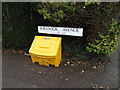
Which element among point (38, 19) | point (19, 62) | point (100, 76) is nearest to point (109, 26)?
point (100, 76)

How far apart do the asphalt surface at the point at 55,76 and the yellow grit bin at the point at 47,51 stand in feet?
0.68

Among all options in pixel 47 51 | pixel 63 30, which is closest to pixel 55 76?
pixel 47 51

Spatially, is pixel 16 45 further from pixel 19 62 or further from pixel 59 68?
pixel 59 68

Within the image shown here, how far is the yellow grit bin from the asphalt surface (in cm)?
21

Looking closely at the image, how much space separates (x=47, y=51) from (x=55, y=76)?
2.33ft

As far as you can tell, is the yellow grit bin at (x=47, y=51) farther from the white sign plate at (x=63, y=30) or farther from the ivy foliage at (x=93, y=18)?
the ivy foliage at (x=93, y=18)

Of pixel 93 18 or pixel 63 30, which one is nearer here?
pixel 93 18

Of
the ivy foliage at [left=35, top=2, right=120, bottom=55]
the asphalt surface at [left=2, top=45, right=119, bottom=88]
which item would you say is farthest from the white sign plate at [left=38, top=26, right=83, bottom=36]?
the asphalt surface at [left=2, top=45, right=119, bottom=88]

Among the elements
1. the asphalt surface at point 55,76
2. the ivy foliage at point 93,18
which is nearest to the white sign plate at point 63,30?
the ivy foliage at point 93,18

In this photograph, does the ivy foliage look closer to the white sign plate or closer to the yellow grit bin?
the white sign plate

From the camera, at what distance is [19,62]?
4438 millimetres

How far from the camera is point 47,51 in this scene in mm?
3930

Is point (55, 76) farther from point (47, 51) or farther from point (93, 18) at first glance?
point (93, 18)

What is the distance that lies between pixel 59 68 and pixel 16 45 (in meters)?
2.05
